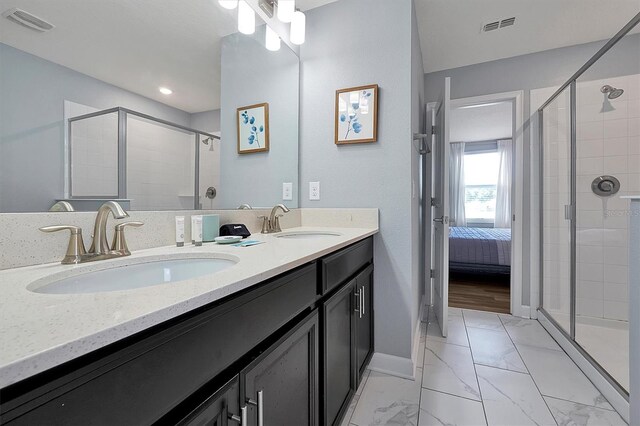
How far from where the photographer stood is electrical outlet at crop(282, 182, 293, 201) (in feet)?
6.14

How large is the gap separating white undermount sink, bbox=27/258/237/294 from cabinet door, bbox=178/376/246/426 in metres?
0.38

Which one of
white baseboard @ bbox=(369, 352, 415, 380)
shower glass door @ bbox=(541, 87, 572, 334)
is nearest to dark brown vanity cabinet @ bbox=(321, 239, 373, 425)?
white baseboard @ bbox=(369, 352, 415, 380)

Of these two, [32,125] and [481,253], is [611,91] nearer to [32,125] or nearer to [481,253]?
[481,253]

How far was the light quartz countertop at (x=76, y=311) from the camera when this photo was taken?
31cm

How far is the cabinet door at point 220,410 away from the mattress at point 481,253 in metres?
3.64

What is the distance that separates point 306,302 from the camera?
0.92 metres

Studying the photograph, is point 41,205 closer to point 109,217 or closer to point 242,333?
point 109,217

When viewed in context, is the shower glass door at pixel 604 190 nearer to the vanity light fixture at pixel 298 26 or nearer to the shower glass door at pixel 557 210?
the shower glass door at pixel 557 210

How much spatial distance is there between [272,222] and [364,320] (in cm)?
75

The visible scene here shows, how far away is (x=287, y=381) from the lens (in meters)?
0.80

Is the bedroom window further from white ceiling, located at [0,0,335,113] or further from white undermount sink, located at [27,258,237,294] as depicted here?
white undermount sink, located at [27,258,237,294]

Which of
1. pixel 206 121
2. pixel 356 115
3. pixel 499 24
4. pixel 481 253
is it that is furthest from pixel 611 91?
pixel 206 121

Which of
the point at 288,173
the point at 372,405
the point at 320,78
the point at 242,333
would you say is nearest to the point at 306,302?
the point at 242,333

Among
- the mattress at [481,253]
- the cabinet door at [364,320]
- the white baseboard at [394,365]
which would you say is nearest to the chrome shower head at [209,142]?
the cabinet door at [364,320]
